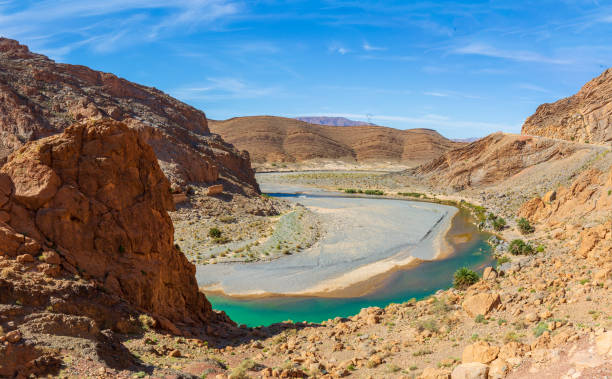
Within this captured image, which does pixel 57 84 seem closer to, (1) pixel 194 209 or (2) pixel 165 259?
(1) pixel 194 209

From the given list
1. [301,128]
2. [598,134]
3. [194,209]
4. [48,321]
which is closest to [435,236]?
[194,209]

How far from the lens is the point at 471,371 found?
7188mm

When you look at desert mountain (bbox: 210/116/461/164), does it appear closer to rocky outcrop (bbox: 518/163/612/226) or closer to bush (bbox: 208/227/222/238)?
bush (bbox: 208/227/222/238)

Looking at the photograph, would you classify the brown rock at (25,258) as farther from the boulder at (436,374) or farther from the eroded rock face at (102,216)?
the boulder at (436,374)

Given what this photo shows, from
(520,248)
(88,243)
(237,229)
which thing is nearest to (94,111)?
(237,229)

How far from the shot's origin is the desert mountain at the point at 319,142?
139 metres

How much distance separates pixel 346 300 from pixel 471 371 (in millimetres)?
14102

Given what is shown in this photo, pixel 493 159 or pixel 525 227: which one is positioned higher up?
pixel 493 159

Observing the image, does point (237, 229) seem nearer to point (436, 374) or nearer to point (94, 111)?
point (94, 111)

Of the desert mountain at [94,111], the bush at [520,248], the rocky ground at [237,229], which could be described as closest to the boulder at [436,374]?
the bush at [520,248]

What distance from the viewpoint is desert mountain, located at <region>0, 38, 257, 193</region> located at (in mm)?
33906

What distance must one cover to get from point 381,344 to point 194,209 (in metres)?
27.7

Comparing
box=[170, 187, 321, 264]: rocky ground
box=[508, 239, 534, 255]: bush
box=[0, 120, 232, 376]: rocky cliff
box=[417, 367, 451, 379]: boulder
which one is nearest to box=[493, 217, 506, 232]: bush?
box=[508, 239, 534, 255]: bush

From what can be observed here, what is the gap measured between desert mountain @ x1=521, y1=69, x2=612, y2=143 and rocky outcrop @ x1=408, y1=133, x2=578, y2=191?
18.2 feet
